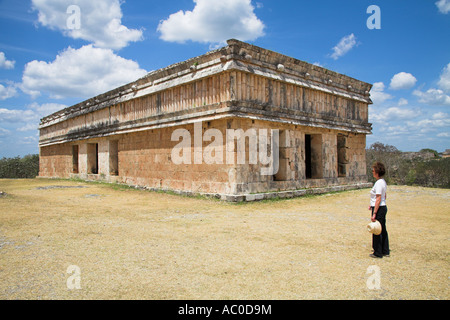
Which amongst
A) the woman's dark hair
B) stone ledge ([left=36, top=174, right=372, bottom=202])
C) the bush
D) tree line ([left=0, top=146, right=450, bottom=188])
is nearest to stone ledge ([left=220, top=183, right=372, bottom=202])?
stone ledge ([left=36, top=174, right=372, bottom=202])

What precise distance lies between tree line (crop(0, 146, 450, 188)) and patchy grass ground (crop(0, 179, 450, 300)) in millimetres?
18966

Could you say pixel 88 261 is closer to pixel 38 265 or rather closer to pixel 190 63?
pixel 38 265

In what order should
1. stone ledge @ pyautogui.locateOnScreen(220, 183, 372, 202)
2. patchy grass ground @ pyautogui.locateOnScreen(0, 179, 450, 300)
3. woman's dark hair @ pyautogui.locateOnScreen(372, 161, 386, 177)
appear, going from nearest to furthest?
patchy grass ground @ pyautogui.locateOnScreen(0, 179, 450, 300) → woman's dark hair @ pyautogui.locateOnScreen(372, 161, 386, 177) → stone ledge @ pyautogui.locateOnScreen(220, 183, 372, 202)

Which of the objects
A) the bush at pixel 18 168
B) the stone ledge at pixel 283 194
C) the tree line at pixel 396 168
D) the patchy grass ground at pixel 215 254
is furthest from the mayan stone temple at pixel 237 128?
the bush at pixel 18 168

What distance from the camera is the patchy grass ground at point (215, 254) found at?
3.27 metres

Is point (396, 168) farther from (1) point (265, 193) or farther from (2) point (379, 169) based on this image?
(2) point (379, 169)

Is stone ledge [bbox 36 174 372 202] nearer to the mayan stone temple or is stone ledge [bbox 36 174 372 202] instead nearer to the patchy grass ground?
the mayan stone temple

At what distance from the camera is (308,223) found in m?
6.76

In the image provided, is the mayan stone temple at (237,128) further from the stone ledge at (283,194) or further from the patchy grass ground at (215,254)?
the patchy grass ground at (215,254)

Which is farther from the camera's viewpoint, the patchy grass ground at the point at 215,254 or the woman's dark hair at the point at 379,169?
the woman's dark hair at the point at 379,169

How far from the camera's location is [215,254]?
177 inches

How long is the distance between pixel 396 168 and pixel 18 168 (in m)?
34.3

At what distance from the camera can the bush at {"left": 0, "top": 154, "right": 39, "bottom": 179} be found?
28.8 m
